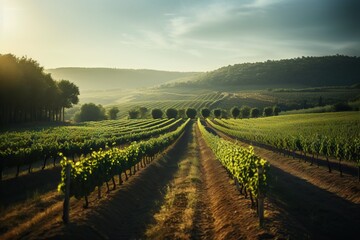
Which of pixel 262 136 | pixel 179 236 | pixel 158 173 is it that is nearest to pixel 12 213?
pixel 179 236

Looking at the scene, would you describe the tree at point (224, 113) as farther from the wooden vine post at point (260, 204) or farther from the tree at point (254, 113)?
the wooden vine post at point (260, 204)

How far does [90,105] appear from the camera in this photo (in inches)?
5379

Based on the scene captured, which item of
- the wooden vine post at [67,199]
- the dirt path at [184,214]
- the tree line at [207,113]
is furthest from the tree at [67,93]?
the wooden vine post at [67,199]

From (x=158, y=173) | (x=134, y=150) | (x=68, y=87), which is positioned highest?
(x=68, y=87)

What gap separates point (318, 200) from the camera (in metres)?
22.1

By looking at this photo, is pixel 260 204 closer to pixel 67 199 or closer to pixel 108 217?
pixel 108 217

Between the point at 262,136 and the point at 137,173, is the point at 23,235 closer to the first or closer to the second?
the point at 137,173

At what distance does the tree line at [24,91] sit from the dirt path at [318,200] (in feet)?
198

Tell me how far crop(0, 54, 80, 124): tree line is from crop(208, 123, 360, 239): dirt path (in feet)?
198

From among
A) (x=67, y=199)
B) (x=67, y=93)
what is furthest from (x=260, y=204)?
(x=67, y=93)

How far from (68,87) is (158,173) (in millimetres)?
83984

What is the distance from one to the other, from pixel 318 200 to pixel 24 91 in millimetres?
69800

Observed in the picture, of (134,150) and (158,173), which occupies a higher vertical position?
(134,150)

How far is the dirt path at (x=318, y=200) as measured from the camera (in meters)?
16.6
